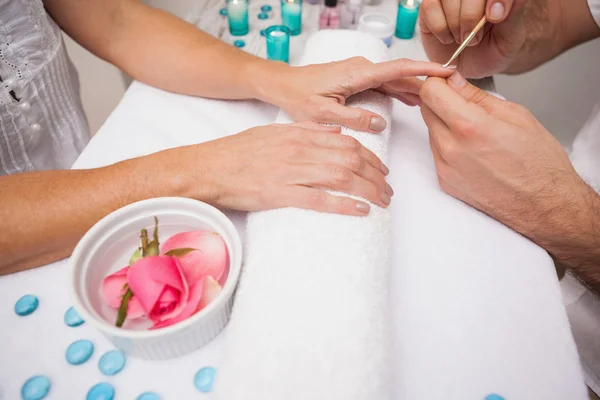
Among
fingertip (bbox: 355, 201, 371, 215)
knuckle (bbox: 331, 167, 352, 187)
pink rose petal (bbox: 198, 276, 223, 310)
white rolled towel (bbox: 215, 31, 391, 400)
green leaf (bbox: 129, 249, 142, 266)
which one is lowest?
green leaf (bbox: 129, 249, 142, 266)

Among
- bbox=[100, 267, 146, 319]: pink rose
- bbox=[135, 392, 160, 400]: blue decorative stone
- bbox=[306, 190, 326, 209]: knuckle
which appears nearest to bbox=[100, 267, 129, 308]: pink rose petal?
bbox=[100, 267, 146, 319]: pink rose

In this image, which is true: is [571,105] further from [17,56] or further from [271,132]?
[17,56]

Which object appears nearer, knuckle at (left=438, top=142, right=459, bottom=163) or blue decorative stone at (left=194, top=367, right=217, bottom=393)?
blue decorative stone at (left=194, top=367, right=217, bottom=393)

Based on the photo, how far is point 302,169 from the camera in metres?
0.56

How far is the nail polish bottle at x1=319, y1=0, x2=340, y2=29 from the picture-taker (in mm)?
1210

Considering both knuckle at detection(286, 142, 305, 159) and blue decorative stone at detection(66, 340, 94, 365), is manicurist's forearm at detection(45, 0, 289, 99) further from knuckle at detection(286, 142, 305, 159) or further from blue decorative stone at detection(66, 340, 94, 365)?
blue decorative stone at detection(66, 340, 94, 365)

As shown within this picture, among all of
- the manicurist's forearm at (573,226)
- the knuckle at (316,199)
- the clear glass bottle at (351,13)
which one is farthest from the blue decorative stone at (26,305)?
the clear glass bottle at (351,13)

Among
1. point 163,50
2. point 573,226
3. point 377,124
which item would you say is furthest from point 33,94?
point 573,226

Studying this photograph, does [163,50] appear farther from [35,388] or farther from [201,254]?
[35,388]

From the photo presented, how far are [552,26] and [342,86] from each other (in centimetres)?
63

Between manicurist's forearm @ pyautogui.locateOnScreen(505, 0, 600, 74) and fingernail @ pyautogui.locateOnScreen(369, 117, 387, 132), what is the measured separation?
1.72 ft

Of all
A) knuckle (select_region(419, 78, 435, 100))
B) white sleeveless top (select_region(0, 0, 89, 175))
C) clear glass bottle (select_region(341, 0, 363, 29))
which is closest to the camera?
knuckle (select_region(419, 78, 435, 100))

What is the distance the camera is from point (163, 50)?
0.79m

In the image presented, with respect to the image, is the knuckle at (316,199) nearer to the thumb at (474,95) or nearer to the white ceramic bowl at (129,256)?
the white ceramic bowl at (129,256)
